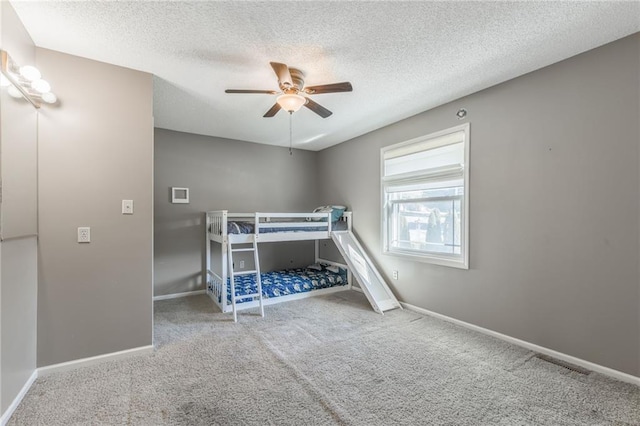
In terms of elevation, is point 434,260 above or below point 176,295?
above

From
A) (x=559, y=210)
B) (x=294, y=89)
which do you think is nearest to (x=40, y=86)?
(x=294, y=89)

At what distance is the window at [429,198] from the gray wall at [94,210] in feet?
9.43

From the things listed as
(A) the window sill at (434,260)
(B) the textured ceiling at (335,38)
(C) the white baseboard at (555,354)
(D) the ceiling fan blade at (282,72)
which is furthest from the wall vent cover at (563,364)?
(D) the ceiling fan blade at (282,72)

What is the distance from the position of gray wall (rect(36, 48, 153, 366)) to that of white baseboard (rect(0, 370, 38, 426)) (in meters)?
0.11

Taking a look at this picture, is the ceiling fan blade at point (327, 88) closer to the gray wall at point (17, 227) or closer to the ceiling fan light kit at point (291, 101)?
the ceiling fan light kit at point (291, 101)

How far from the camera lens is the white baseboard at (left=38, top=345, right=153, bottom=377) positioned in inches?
84.4

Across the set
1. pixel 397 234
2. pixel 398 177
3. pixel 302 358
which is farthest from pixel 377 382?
pixel 398 177

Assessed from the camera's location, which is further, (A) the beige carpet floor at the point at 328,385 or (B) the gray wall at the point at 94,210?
(B) the gray wall at the point at 94,210

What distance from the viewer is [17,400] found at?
1.81 meters

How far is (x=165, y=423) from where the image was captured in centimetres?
165

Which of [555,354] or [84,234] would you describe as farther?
[555,354]

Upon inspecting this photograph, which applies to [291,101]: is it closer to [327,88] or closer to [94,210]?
[327,88]

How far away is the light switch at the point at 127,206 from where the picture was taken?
7.86ft

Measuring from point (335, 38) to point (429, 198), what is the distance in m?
2.15
